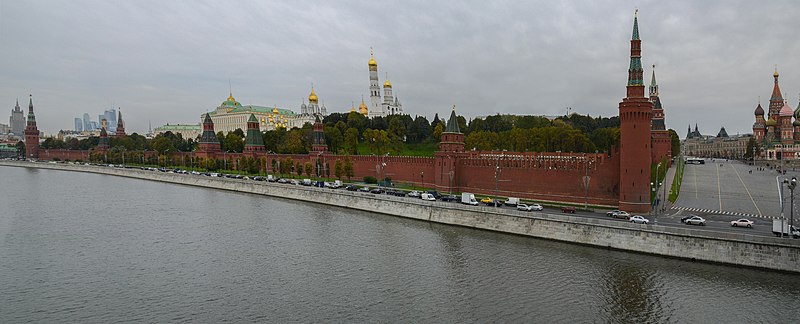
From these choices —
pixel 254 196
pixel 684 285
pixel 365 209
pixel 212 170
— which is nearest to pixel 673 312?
pixel 684 285

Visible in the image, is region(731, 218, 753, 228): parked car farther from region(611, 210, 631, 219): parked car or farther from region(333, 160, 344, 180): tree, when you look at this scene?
region(333, 160, 344, 180): tree

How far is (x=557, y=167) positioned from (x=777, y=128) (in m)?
77.7

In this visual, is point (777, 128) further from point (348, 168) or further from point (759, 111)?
point (348, 168)

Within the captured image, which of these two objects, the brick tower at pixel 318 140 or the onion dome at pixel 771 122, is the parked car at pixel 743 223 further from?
the onion dome at pixel 771 122

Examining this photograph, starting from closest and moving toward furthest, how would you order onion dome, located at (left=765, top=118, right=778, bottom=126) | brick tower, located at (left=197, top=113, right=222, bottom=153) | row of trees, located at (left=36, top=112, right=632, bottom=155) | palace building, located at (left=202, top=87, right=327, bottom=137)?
row of trees, located at (left=36, top=112, right=632, bottom=155) → brick tower, located at (left=197, top=113, right=222, bottom=153) → onion dome, located at (left=765, top=118, right=778, bottom=126) → palace building, located at (left=202, top=87, right=327, bottom=137)

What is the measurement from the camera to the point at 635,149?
Answer: 110 feet

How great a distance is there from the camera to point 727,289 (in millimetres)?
21203

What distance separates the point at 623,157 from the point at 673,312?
54.3ft

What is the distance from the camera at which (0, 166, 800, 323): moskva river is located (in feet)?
62.5

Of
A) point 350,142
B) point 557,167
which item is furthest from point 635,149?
point 350,142

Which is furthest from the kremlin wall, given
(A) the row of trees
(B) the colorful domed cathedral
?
(B) the colorful domed cathedral

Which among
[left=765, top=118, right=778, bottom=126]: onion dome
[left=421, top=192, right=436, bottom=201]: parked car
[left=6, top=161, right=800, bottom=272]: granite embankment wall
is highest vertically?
[left=765, top=118, right=778, bottom=126]: onion dome

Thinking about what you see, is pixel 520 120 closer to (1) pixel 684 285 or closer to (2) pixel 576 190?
(2) pixel 576 190

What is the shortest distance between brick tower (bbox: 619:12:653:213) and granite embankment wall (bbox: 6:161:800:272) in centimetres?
611
